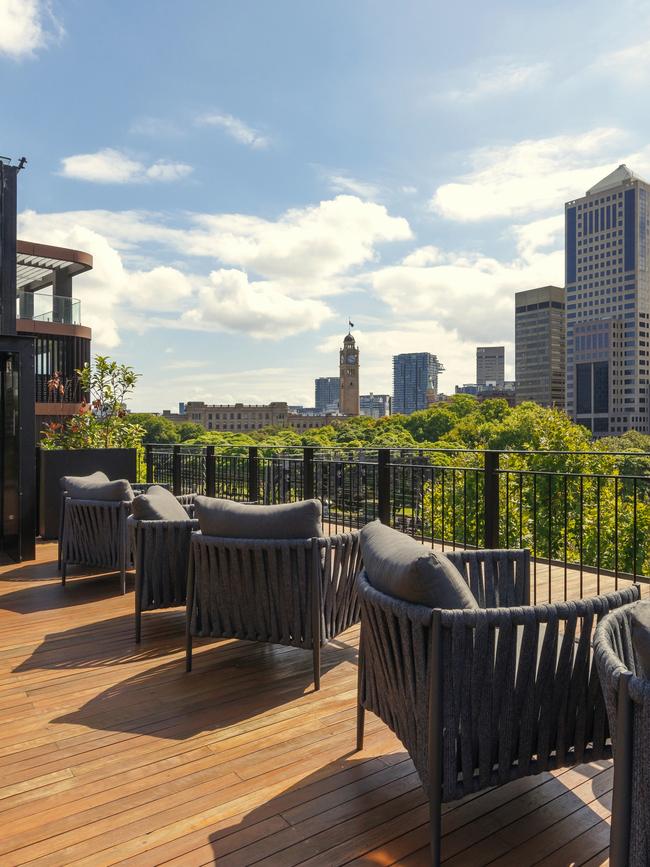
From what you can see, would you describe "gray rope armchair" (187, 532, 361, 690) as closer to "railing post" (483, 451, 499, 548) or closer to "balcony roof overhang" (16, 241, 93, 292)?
"railing post" (483, 451, 499, 548)

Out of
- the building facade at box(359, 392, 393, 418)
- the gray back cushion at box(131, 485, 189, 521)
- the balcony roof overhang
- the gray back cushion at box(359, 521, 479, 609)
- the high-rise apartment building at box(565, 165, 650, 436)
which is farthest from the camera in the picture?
the building facade at box(359, 392, 393, 418)

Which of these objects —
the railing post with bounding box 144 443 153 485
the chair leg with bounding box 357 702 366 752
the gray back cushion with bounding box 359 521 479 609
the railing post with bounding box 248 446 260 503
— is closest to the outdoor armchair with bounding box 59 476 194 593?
the railing post with bounding box 248 446 260 503

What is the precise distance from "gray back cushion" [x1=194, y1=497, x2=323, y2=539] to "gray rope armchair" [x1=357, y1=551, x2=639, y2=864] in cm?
117

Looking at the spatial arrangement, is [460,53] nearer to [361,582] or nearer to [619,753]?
[361,582]

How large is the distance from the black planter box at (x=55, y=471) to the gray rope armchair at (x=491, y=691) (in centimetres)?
593

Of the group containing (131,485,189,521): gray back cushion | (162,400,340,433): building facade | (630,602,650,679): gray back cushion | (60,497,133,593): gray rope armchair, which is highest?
(162,400,340,433): building facade

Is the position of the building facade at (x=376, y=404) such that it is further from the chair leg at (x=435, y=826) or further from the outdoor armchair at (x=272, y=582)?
the chair leg at (x=435, y=826)

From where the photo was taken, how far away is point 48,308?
1997 centimetres

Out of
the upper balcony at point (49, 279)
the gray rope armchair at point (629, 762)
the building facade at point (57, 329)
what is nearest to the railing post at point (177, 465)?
the gray rope armchair at point (629, 762)

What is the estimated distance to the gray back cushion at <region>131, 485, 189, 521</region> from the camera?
12.7 feet

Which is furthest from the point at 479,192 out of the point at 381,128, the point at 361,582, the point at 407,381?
the point at 407,381

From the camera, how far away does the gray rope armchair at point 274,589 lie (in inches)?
121

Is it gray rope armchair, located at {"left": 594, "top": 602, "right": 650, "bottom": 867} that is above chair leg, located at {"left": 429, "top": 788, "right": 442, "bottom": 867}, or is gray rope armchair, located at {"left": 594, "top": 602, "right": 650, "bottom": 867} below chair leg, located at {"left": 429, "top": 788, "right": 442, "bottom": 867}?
above

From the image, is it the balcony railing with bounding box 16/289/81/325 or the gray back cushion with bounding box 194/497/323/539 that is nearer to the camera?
the gray back cushion with bounding box 194/497/323/539
